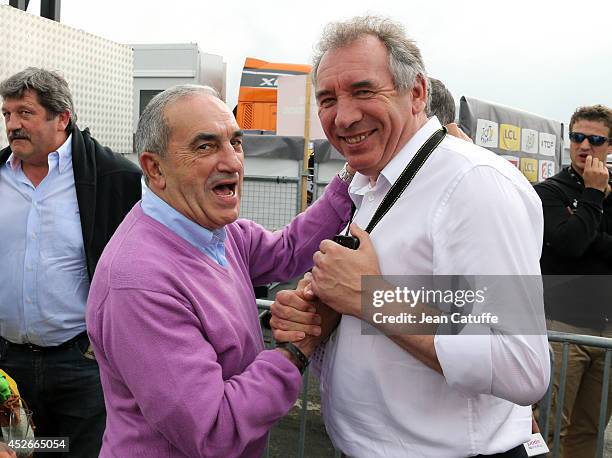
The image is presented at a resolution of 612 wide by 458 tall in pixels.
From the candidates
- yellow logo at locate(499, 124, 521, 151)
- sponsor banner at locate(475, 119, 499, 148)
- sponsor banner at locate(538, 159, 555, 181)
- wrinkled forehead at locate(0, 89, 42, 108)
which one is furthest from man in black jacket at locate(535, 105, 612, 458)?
sponsor banner at locate(538, 159, 555, 181)

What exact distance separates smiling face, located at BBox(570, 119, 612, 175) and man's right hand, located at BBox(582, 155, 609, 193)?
0.53 ft

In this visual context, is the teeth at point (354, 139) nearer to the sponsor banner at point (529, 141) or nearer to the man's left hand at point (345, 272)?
the man's left hand at point (345, 272)

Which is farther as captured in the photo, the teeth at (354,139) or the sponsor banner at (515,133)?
the sponsor banner at (515,133)

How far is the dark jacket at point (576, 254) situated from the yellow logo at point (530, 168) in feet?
13.6

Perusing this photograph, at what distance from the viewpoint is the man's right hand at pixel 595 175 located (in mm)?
3465

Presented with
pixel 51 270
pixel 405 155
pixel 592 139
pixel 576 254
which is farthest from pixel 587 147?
pixel 51 270

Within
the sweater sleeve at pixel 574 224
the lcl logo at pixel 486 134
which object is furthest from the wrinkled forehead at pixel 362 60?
the lcl logo at pixel 486 134

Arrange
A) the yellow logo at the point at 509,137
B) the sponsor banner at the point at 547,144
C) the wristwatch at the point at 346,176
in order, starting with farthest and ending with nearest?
1. the sponsor banner at the point at 547,144
2. the yellow logo at the point at 509,137
3. the wristwatch at the point at 346,176

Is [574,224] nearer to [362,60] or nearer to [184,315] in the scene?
[362,60]

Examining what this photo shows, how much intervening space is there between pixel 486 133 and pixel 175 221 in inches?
227

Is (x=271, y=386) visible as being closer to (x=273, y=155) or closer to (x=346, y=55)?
(x=346, y=55)

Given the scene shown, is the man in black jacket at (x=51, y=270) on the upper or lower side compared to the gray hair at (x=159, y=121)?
lower

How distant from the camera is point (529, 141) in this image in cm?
785

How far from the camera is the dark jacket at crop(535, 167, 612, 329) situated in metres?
3.40
